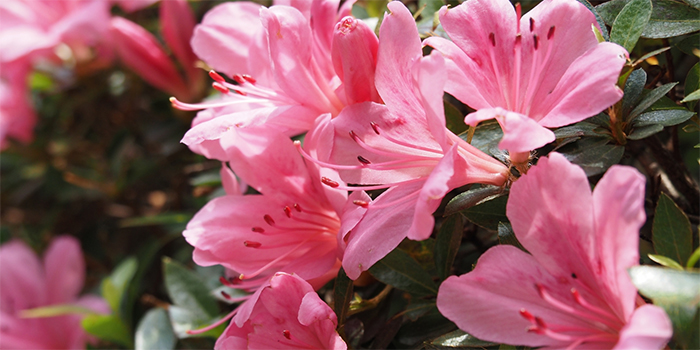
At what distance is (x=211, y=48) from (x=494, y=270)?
1.94 ft

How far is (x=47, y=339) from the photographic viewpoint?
54.7 inches

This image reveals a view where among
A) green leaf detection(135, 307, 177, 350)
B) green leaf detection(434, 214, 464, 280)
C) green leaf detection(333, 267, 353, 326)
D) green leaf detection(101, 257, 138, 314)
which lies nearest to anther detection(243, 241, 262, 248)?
green leaf detection(333, 267, 353, 326)

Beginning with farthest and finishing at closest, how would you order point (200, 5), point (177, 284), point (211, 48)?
point (200, 5) < point (177, 284) < point (211, 48)

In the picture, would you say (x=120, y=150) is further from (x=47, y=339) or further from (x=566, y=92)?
(x=566, y=92)

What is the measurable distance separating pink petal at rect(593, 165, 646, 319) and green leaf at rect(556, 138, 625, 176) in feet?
0.51

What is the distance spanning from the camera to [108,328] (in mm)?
1225

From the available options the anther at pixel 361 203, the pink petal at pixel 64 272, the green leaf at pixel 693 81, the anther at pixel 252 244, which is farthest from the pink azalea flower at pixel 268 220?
the pink petal at pixel 64 272

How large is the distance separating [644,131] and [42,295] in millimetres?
1443

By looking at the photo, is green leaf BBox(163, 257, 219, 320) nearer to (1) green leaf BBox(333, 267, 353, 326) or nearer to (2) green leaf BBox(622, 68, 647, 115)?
(1) green leaf BBox(333, 267, 353, 326)

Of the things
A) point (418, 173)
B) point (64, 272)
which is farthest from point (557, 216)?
point (64, 272)

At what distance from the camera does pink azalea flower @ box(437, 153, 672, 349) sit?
0.51 metres

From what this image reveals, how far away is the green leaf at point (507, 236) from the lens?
602 millimetres

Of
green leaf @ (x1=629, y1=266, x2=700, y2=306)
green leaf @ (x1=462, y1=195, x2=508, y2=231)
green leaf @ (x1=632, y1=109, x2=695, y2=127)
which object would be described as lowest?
green leaf @ (x1=462, y1=195, x2=508, y2=231)

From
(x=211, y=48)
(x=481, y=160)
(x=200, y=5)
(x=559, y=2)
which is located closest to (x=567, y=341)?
(x=481, y=160)
